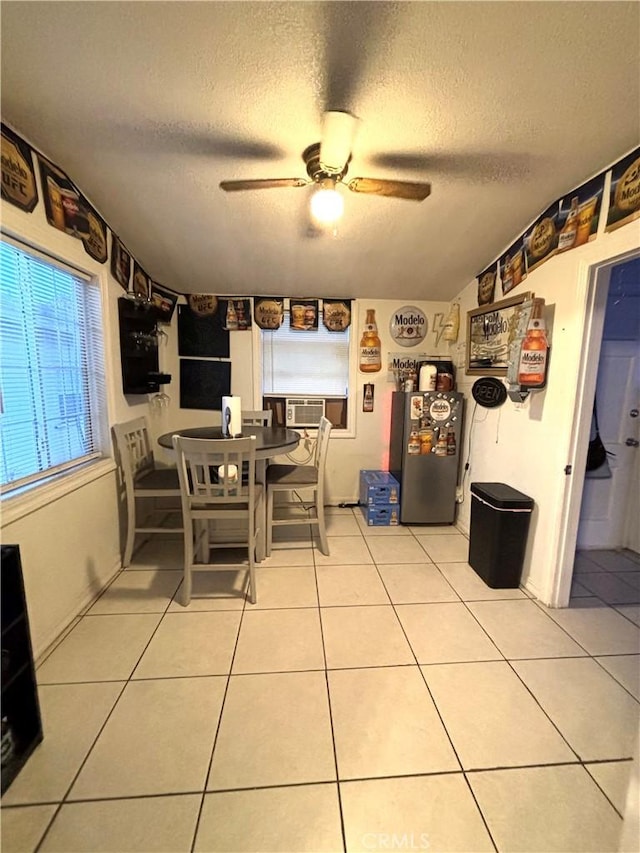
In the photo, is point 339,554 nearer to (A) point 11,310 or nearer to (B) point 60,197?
(A) point 11,310

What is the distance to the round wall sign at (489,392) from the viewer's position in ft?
8.64

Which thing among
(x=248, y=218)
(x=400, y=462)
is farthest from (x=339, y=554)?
(x=248, y=218)

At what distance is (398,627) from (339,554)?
2.79 feet

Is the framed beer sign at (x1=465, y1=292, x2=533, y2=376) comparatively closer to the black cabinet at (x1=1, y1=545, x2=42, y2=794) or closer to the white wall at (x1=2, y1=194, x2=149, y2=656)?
the white wall at (x1=2, y1=194, x2=149, y2=656)

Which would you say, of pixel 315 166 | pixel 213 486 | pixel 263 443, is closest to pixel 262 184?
pixel 315 166

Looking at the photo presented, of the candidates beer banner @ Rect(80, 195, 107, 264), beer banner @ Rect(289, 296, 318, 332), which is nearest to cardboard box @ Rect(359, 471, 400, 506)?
beer banner @ Rect(289, 296, 318, 332)

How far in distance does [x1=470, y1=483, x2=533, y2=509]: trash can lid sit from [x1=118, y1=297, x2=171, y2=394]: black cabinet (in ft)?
8.74

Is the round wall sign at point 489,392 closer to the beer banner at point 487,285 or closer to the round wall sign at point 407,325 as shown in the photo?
the beer banner at point 487,285

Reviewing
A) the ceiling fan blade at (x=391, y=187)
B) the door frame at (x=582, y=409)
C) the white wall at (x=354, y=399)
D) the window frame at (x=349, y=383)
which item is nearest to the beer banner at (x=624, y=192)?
the door frame at (x=582, y=409)

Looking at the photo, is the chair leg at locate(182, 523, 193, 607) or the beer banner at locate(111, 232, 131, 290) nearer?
the chair leg at locate(182, 523, 193, 607)

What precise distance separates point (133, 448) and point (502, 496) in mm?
2632

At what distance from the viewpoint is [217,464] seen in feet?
6.65

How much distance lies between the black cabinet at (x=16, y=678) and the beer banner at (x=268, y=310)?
8.95 ft

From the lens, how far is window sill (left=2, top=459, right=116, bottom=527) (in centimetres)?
153
